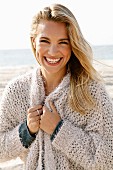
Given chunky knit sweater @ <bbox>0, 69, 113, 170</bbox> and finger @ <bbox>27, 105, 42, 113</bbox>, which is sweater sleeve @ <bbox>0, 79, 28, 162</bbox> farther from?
finger @ <bbox>27, 105, 42, 113</bbox>

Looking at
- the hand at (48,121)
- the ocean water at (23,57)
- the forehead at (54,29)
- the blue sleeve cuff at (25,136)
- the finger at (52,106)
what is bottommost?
the ocean water at (23,57)

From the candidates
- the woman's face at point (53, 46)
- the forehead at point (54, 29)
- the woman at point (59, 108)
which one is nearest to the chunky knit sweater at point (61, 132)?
the woman at point (59, 108)

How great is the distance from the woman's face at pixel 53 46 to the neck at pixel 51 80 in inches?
5.5

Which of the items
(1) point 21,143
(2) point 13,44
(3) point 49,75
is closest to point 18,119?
(1) point 21,143

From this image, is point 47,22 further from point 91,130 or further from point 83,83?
point 91,130

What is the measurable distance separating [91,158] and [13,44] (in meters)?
40.8

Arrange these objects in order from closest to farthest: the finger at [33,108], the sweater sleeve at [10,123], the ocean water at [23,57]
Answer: the finger at [33,108], the sweater sleeve at [10,123], the ocean water at [23,57]

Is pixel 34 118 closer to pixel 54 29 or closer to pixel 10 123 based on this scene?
pixel 10 123

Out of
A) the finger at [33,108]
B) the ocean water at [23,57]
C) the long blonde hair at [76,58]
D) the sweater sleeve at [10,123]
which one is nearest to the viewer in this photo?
the long blonde hair at [76,58]

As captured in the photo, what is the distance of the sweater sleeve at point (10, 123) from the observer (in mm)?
3350

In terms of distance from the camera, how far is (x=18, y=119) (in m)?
3.41

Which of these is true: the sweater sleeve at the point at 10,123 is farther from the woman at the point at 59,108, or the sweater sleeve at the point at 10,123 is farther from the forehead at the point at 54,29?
the forehead at the point at 54,29

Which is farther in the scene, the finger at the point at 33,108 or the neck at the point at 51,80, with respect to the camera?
the neck at the point at 51,80

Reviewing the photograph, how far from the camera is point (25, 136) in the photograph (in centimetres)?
327
